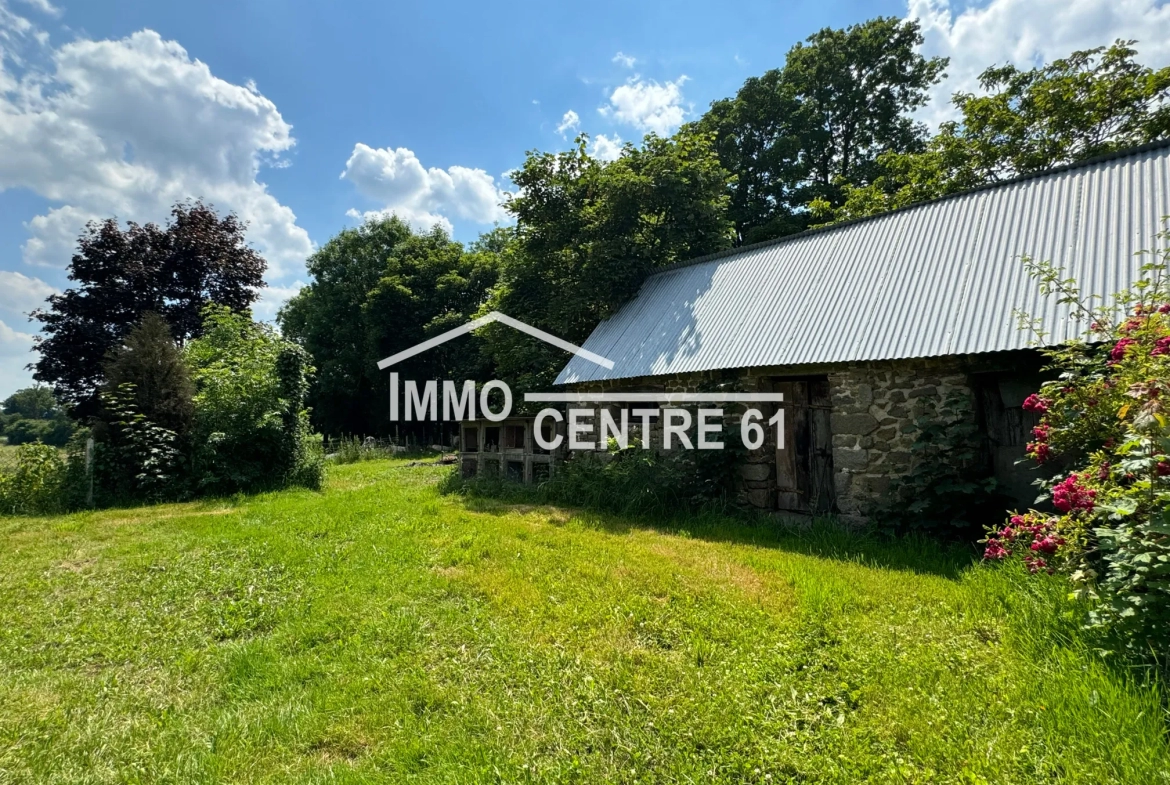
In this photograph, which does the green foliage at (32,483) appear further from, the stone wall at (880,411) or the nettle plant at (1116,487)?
the nettle plant at (1116,487)

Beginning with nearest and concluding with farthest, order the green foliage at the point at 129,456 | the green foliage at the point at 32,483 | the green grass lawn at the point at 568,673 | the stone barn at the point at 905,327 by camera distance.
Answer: the green grass lawn at the point at 568,673, the stone barn at the point at 905,327, the green foliage at the point at 32,483, the green foliage at the point at 129,456

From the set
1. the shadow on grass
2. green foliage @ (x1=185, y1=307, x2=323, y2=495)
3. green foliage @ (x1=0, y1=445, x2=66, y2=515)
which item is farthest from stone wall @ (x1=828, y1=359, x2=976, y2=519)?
green foliage @ (x1=0, y1=445, x2=66, y2=515)

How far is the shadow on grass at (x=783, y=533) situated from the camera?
466 cm

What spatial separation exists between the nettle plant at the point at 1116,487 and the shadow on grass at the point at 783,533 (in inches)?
30.8

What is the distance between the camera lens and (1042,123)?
41.2 ft

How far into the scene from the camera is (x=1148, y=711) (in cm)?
223

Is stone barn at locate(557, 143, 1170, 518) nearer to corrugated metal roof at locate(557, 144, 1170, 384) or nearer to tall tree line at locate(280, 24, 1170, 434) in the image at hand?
corrugated metal roof at locate(557, 144, 1170, 384)

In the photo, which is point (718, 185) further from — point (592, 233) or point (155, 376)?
point (155, 376)

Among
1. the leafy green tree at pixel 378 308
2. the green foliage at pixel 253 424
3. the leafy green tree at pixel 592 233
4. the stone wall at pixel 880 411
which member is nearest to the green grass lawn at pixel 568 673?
the stone wall at pixel 880 411

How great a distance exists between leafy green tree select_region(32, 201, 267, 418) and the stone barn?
15984 millimetres

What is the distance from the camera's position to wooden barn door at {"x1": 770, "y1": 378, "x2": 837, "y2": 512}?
7.06m

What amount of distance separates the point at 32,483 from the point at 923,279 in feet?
46.9

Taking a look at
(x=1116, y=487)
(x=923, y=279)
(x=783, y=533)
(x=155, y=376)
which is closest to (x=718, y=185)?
(x=923, y=279)

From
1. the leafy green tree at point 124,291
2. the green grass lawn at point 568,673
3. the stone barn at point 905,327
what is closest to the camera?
the green grass lawn at point 568,673
